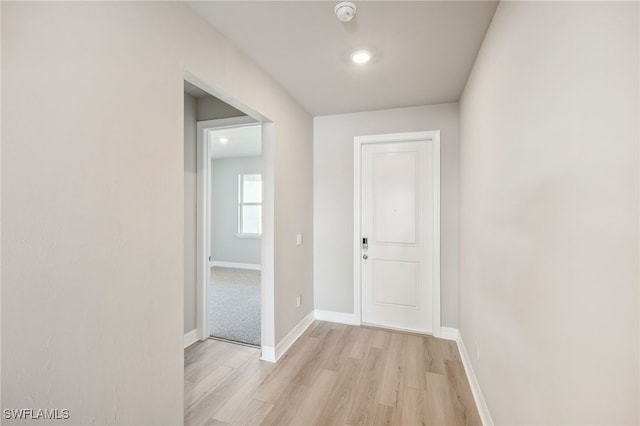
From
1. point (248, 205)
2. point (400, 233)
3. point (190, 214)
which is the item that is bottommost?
point (400, 233)

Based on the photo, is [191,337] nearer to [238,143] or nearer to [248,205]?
[238,143]

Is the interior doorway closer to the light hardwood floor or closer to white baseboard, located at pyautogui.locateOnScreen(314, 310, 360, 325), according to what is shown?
white baseboard, located at pyautogui.locateOnScreen(314, 310, 360, 325)

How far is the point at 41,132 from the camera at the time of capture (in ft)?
3.07

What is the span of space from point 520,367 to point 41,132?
203 cm

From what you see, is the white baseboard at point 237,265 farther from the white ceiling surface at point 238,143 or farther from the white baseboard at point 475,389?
the white baseboard at point 475,389

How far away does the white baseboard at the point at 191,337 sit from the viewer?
2.74 meters

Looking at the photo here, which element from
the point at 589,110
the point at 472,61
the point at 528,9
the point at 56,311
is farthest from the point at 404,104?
the point at 56,311

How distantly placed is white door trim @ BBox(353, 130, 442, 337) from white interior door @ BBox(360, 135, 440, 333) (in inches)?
0.4

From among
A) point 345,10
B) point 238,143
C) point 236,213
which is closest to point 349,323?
point 345,10

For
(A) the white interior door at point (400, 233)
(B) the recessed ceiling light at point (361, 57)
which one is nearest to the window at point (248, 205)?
(A) the white interior door at point (400, 233)

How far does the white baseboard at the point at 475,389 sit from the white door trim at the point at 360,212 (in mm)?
484

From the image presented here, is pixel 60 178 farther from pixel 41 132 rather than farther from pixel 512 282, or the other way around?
pixel 512 282

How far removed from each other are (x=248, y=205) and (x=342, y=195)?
13.1 ft

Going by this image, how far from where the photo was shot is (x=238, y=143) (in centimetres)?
532
